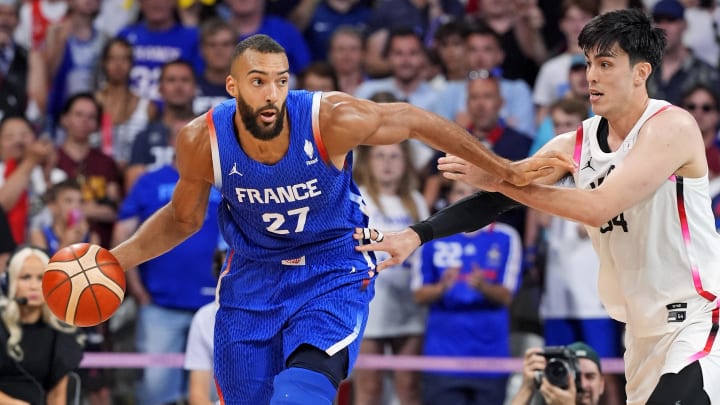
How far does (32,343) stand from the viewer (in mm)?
7832

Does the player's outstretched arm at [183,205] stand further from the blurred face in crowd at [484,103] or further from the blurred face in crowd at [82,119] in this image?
the blurred face in crowd at [82,119]

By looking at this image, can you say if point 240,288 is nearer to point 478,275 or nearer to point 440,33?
point 478,275

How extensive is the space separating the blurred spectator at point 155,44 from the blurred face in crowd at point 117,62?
182 mm

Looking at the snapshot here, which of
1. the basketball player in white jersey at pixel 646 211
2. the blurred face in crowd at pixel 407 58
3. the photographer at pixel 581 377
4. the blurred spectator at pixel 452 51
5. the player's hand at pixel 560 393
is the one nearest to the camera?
the basketball player in white jersey at pixel 646 211

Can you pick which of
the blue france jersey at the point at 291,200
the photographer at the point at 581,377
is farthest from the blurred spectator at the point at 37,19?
the photographer at the point at 581,377

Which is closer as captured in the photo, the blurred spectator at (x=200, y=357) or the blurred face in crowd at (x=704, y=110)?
the blurred spectator at (x=200, y=357)

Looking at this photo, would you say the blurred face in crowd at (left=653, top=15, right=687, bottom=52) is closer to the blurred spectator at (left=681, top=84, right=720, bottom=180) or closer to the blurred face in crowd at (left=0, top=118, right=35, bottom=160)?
the blurred spectator at (left=681, top=84, right=720, bottom=180)

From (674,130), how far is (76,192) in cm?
607

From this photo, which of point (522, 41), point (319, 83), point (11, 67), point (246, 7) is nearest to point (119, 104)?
point (11, 67)

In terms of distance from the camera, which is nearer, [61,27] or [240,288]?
[240,288]

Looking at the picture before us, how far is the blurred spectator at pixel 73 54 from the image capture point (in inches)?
459

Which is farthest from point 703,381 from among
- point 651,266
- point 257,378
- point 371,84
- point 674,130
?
point 371,84

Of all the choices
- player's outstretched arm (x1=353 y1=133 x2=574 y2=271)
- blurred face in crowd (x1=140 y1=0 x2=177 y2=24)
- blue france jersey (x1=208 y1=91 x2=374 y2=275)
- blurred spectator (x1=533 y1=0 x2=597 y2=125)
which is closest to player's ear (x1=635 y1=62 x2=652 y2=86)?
player's outstretched arm (x1=353 y1=133 x2=574 y2=271)

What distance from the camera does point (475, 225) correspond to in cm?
606
